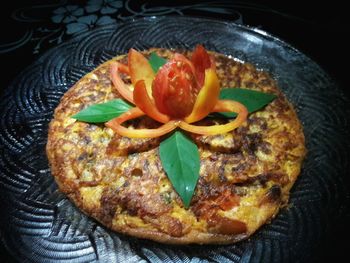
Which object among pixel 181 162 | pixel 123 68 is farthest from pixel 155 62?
pixel 181 162

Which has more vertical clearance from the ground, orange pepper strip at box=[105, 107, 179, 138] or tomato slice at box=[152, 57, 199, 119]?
tomato slice at box=[152, 57, 199, 119]

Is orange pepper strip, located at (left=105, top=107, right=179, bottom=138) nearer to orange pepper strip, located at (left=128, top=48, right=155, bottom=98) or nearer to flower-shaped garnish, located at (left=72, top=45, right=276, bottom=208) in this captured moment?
flower-shaped garnish, located at (left=72, top=45, right=276, bottom=208)

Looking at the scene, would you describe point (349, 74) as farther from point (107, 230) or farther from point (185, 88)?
point (107, 230)

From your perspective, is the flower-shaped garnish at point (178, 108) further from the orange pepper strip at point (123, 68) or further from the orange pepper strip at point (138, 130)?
the orange pepper strip at point (123, 68)

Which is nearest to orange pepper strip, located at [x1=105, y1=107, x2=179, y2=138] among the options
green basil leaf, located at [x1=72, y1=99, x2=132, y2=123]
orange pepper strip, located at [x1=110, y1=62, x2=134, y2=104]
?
green basil leaf, located at [x1=72, y1=99, x2=132, y2=123]

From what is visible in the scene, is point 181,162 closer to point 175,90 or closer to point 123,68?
point 175,90
